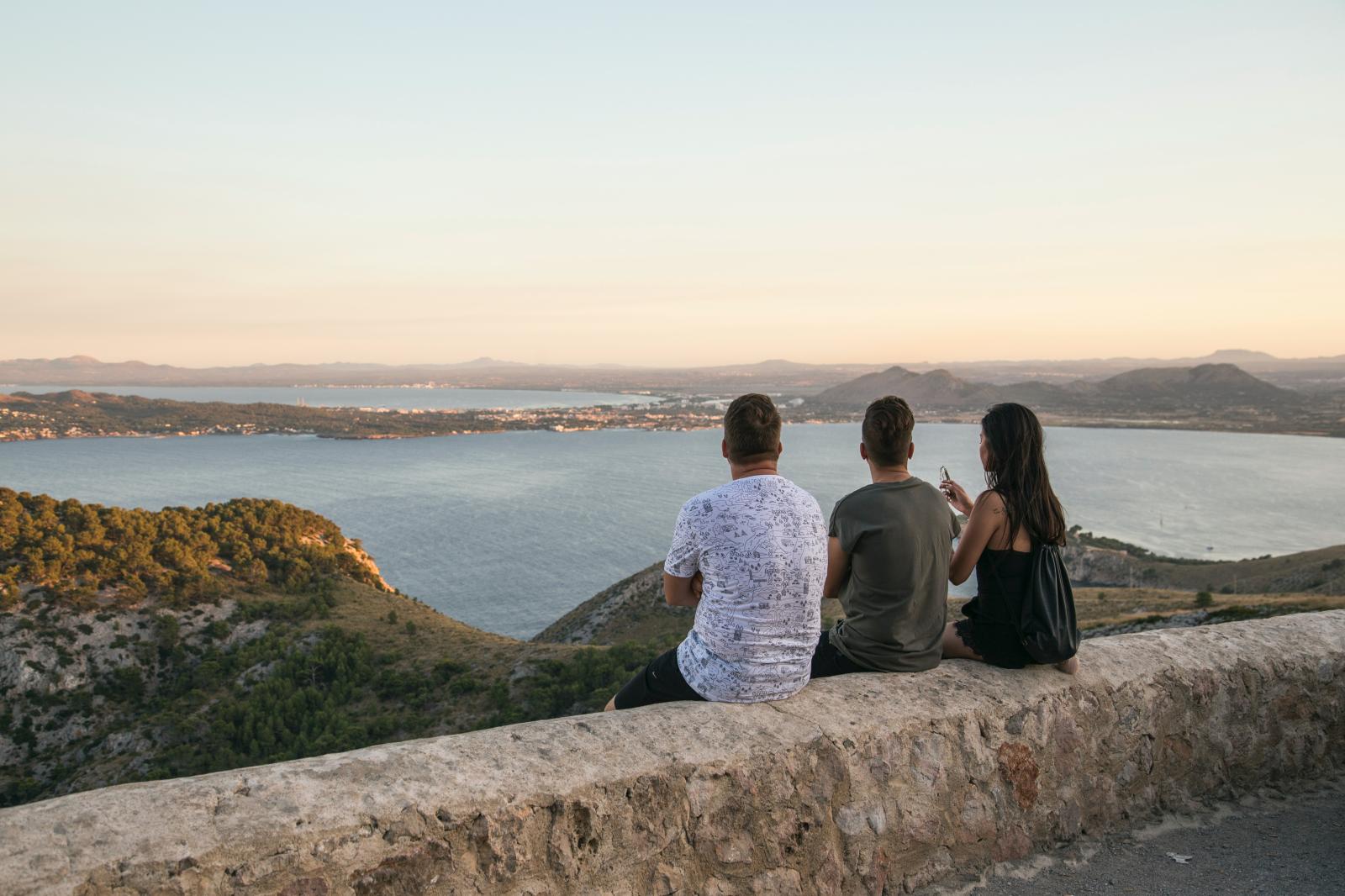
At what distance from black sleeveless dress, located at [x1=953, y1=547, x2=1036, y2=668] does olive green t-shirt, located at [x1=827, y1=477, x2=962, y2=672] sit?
250mm

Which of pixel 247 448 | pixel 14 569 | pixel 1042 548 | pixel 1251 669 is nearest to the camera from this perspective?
pixel 1042 548

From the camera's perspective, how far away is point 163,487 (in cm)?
10456

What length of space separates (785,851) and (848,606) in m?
1.13

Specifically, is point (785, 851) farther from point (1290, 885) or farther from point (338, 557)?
point (338, 557)

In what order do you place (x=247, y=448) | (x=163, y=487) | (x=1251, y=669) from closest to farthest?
(x=1251, y=669) < (x=163, y=487) < (x=247, y=448)

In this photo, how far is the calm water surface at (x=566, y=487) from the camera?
68375mm

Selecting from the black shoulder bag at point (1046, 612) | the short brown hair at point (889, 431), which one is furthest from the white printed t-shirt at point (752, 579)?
the black shoulder bag at point (1046, 612)

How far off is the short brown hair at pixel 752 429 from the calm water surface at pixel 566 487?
51.6 m

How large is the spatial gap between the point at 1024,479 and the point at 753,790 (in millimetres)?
1824

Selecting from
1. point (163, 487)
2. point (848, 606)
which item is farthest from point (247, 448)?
point (848, 606)

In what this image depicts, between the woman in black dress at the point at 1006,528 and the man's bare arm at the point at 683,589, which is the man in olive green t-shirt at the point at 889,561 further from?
the man's bare arm at the point at 683,589

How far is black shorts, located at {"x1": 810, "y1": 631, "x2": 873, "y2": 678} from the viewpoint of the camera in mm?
3746

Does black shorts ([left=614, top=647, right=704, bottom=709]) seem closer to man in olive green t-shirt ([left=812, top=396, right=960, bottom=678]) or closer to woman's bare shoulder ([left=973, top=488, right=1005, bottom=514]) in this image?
man in olive green t-shirt ([left=812, top=396, right=960, bottom=678])

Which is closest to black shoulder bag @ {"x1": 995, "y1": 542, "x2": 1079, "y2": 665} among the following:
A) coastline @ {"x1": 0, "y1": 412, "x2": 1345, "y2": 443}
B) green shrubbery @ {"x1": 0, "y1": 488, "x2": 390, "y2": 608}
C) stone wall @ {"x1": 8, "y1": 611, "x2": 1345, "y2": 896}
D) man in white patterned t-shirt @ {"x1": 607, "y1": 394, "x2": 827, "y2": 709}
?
stone wall @ {"x1": 8, "y1": 611, "x2": 1345, "y2": 896}
